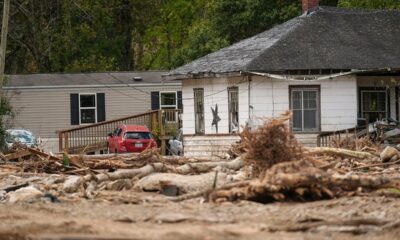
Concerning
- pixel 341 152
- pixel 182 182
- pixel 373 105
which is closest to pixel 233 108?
pixel 373 105

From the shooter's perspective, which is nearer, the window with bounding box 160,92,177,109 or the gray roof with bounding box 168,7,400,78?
the gray roof with bounding box 168,7,400,78

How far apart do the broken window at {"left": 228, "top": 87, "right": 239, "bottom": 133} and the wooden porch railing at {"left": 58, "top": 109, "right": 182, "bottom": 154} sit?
33.6 ft

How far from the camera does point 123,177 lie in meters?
23.5

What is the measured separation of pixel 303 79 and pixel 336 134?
2305mm

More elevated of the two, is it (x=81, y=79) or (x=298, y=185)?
(x=81, y=79)

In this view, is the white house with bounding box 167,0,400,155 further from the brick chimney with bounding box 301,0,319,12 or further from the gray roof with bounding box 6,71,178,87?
the gray roof with bounding box 6,71,178,87

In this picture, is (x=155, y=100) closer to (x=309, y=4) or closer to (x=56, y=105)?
(x=56, y=105)

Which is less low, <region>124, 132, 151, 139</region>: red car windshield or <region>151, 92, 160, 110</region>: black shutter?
<region>151, 92, 160, 110</region>: black shutter

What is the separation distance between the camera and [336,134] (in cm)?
3469

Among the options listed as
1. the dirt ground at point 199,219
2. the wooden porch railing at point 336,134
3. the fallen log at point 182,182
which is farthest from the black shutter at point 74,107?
the dirt ground at point 199,219

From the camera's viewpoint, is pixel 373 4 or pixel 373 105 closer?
pixel 373 105

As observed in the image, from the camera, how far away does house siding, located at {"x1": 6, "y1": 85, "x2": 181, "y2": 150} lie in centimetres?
5062

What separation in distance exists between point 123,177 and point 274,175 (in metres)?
5.90

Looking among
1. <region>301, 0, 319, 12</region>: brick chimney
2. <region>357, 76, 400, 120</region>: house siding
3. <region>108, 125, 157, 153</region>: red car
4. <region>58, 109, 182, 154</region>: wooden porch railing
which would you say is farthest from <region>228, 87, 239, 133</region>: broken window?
<region>58, 109, 182, 154</region>: wooden porch railing
